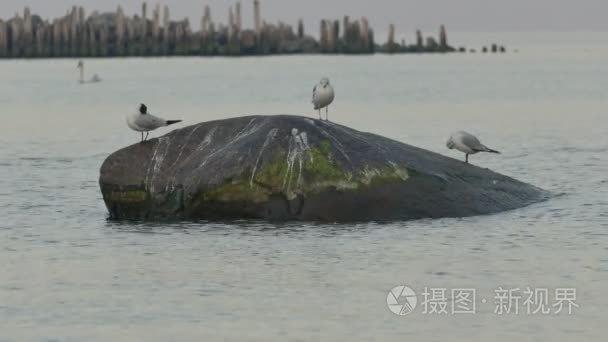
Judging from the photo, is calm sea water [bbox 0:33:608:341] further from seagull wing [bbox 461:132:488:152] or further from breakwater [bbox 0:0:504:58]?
breakwater [bbox 0:0:504:58]

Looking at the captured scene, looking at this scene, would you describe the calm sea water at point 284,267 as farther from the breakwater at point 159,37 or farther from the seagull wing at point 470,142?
the breakwater at point 159,37

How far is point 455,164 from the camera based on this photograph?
20.3m

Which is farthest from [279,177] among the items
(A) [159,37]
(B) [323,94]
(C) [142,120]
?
(A) [159,37]

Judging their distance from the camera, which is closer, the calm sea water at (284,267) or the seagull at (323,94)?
the calm sea water at (284,267)

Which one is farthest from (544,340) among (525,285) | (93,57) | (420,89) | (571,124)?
(93,57)

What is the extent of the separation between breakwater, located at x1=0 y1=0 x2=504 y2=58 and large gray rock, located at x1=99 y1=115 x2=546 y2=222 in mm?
144394

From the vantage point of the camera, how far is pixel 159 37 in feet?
571

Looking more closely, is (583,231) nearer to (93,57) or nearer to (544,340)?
(544,340)

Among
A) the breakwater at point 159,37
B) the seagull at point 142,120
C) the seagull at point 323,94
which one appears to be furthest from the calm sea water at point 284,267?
the breakwater at point 159,37

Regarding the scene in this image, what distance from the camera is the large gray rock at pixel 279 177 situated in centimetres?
1888

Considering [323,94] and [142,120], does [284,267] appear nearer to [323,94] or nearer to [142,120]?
[142,120]

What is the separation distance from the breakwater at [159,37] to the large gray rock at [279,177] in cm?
14439

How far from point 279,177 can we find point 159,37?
15679 centimetres

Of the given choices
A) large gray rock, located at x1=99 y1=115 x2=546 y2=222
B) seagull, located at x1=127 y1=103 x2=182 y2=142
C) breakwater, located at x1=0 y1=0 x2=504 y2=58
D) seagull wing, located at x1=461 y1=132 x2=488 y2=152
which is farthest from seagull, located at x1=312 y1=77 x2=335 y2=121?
breakwater, located at x1=0 y1=0 x2=504 y2=58
